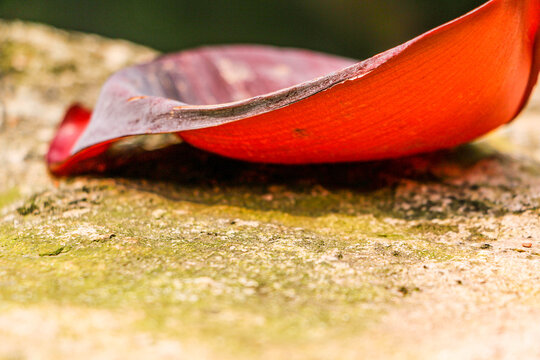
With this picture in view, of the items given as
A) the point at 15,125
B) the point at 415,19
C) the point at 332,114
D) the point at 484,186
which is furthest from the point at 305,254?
the point at 415,19

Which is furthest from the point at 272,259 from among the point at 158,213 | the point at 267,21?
the point at 267,21

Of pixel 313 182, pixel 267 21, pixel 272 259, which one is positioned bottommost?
pixel 272 259

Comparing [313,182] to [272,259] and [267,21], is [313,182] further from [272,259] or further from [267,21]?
[267,21]

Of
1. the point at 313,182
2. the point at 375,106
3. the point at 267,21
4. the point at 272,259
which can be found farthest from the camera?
the point at 267,21

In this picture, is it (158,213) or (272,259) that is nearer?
(272,259)

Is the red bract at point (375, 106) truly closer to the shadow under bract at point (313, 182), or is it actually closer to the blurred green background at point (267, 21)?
the shadow under bract at point (313, 182)

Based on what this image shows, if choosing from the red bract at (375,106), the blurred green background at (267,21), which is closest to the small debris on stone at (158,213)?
the red bract at (375,106)
